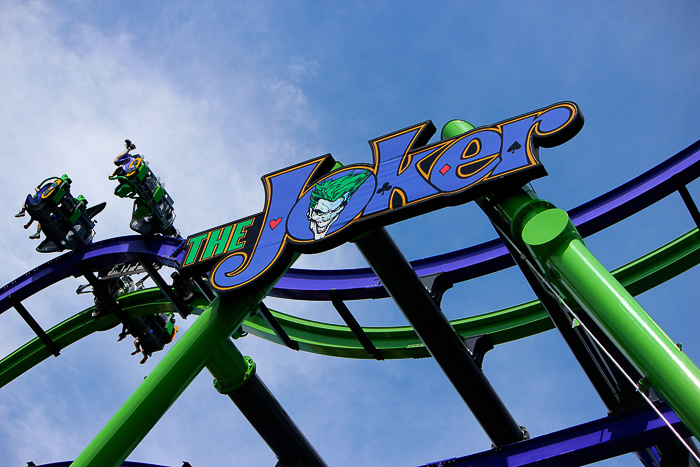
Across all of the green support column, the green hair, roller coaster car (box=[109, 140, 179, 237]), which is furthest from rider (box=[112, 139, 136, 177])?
the green support column

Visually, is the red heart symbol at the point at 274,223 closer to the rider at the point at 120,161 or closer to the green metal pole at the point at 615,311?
the green metal pole at the point at 615,311

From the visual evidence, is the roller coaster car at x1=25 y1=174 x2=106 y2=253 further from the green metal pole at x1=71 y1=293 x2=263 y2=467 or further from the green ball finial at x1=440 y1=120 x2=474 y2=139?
the green ball finial at x1=440 y1=120 x2=474 y2=139

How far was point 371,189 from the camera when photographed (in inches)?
247

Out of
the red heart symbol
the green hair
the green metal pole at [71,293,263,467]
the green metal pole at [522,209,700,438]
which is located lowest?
the green metal pole at [71,293,263,467]

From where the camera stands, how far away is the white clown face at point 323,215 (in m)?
6.28

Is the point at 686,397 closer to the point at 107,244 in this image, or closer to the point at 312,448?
the point at 312,448

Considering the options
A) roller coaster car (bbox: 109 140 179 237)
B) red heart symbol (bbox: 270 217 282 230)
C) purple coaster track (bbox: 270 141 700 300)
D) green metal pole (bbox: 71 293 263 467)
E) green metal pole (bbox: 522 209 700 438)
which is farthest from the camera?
roller coaster car (bbox: 109 140 179 237)

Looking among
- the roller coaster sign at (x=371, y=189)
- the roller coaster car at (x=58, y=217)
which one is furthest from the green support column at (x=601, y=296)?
the roller coaster car at (x=58, y=217)

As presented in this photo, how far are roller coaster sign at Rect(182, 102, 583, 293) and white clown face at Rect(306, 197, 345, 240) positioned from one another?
0.01 metres

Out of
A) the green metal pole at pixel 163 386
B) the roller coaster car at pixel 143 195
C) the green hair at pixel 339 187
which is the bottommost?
the green metal pole at pixel 163 386

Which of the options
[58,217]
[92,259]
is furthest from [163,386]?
[58,217]

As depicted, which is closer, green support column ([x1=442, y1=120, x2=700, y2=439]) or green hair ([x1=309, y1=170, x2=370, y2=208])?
green support column ([x1=442, y1=120, x2=700, y2=439])

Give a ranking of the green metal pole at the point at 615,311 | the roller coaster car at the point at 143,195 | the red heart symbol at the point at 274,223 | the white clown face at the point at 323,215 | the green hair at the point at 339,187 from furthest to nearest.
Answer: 1. the roller coaster car at the point at 143,195
2. the red heart symbol at the point at 274,223
3. the green hair at the point at 339,187
4. the white clown face at the point at 323,215
5. the green metal pole at the point at 615,311

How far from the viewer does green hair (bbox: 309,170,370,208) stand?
643 cm
